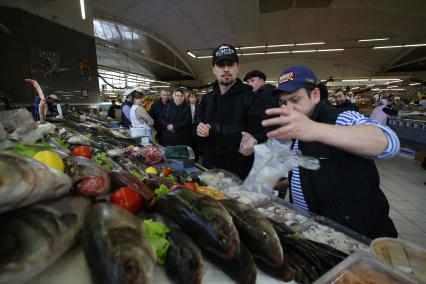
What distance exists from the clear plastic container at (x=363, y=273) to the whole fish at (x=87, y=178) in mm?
839

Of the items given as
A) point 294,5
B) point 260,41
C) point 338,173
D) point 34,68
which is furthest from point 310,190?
point 260,41

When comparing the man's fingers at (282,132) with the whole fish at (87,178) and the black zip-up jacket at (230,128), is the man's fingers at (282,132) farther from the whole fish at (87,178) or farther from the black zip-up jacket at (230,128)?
the black zip-up jacket at (230,128)

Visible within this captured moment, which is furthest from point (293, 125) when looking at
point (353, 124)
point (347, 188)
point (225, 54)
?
point (225, 54)

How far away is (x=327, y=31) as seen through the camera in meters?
18.1

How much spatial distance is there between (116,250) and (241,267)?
373mm

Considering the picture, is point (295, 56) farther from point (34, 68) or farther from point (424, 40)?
point (34, 68)

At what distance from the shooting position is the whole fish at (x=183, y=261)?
68 centimetres

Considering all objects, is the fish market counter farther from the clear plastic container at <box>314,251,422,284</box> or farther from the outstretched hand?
the outstretched hand

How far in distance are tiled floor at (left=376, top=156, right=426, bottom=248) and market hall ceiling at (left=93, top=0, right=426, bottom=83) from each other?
30.8ft

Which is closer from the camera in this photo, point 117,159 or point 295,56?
point 117,159

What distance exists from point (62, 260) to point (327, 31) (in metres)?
21.3

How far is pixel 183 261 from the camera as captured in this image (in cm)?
70

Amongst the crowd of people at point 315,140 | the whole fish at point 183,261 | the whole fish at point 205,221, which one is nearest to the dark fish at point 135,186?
the whole fish at point 205,221

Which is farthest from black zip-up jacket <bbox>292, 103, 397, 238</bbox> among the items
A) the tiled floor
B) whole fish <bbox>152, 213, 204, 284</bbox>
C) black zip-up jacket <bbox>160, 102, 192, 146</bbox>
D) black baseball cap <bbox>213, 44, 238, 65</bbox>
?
black zip-up jacket <bbox>160, 102, 192, 146</bbox>
